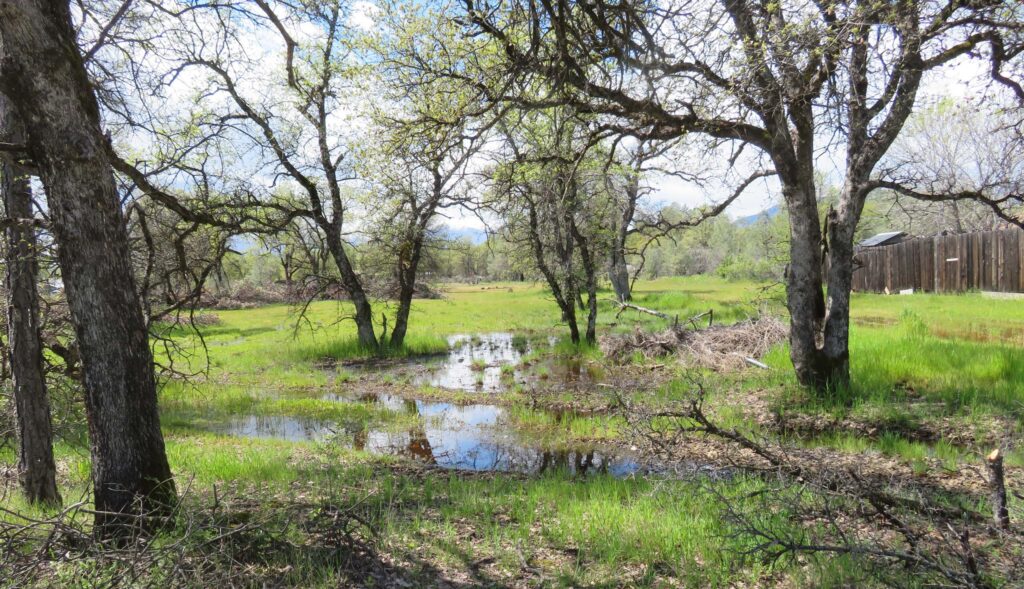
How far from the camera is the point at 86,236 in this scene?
372cm

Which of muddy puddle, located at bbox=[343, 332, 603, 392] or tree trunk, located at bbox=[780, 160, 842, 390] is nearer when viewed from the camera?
tree trunk, located at bbox=[780, 160, 842, 390]

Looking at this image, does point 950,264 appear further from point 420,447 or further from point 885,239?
point 420,447

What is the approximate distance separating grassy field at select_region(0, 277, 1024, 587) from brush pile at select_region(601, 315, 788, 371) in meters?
0.67

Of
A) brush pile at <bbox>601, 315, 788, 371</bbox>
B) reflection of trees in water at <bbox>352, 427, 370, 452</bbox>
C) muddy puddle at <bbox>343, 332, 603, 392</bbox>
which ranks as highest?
brush pile at <bbox>601, 315, 788, 371</bbox>

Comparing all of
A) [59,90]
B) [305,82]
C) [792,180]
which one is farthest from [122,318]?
[305,82]

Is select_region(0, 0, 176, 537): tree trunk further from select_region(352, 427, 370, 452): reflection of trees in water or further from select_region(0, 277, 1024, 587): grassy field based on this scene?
select_region(352, 427, 370, 452): reflection of trees in water

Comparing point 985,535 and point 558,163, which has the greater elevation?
point 558,163

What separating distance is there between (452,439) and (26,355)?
614 cm

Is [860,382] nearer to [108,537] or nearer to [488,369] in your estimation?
[488,369]

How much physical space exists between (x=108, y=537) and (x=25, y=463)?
2353 mm

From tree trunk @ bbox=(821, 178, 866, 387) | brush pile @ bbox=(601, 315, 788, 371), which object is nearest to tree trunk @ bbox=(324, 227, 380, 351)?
brush pile @ bbox=(601, 315, 788, 371)

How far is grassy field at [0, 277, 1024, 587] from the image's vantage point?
397cm

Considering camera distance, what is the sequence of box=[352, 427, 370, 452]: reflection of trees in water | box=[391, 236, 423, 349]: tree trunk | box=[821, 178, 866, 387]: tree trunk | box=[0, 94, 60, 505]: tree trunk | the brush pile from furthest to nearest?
box=[391, 236, 423, 349]: tree trunk → the brush pile → box=[352, 427, 370, 452]: reflection of trees in water → box=[821, 178, 866, 387]: tree trunk → box=[0, 94, 60, 505]: tree trunk

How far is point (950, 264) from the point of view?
2484 centimetres
